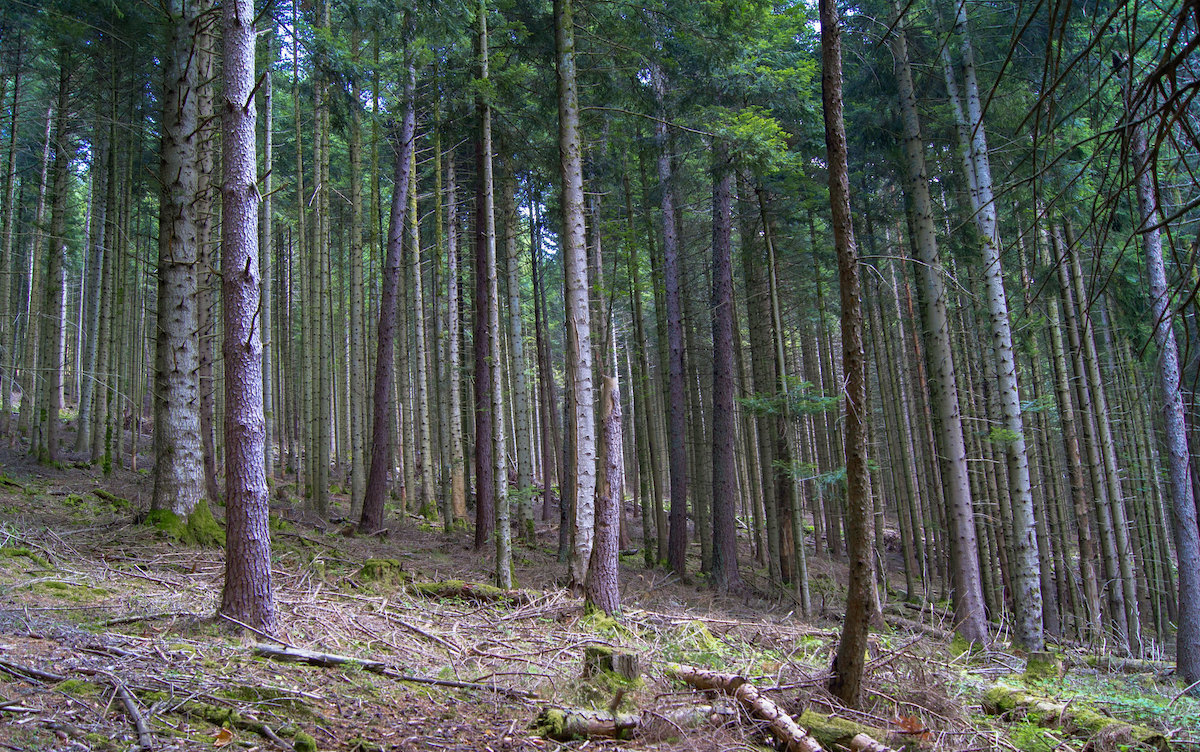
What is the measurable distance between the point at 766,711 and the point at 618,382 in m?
4.54

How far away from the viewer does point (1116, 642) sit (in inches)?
448

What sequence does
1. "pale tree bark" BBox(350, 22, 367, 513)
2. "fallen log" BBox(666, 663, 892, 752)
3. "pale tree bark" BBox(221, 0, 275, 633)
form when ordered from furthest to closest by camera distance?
"pale tree bark" BBox(350, 22, 367, 513) < "pale tree bark" BBox(221, 0, 275, 633) < "fallen log" BBox(666, 663, 892, 752)

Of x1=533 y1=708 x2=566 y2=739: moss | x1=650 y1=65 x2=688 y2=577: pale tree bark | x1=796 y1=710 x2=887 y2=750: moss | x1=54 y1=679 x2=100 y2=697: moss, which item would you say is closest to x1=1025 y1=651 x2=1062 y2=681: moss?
x1=796 y1=710 x2=887 y2=750: moss

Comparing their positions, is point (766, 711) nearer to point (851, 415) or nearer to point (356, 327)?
A: point (851, 415)

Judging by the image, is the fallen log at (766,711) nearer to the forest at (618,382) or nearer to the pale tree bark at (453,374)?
the forest at (618,382)

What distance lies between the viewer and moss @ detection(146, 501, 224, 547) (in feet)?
25.8

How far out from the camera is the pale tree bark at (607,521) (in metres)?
6.99

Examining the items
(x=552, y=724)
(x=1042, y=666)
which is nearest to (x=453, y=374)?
(x=552, y=724)

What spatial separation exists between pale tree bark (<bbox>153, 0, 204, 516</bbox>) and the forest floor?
69 centimetres

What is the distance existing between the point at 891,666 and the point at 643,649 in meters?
2.02

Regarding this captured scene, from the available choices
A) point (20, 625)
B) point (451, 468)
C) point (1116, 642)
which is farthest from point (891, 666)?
point (451, 468)

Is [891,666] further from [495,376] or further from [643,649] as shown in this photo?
[495,376]

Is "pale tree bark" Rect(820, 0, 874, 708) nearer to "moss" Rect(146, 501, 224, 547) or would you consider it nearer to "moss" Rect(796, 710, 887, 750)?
"moss" Rect(796, 710, 887, 750)

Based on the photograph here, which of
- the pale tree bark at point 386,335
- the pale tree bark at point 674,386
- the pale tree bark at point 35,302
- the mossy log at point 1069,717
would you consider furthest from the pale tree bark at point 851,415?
the pale tree bark at point 35,302
